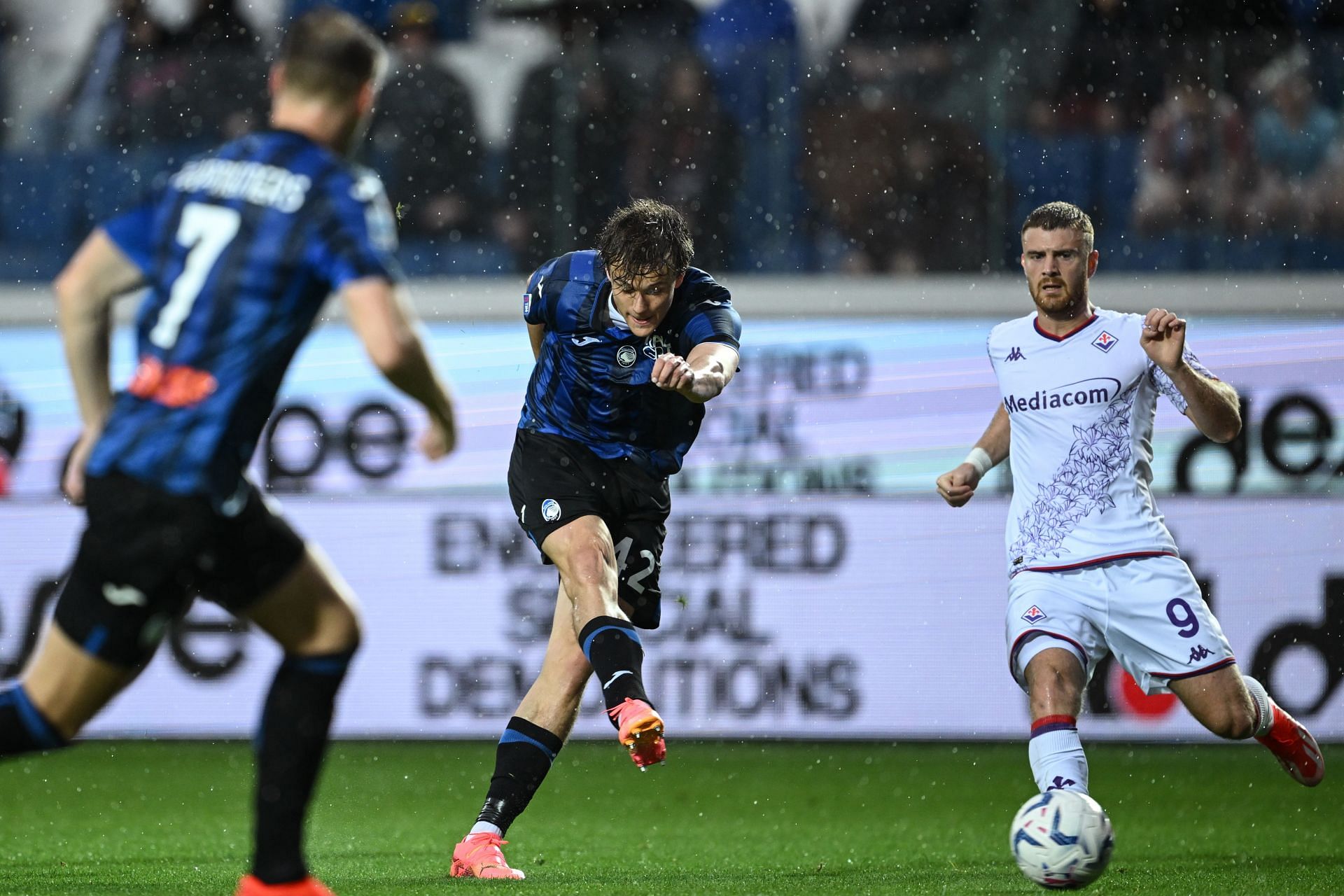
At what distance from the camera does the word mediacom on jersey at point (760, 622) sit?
850 centimetres

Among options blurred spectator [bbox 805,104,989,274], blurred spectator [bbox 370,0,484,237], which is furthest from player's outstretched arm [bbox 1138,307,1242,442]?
blurred spectator [bbox 370,0,484,237]

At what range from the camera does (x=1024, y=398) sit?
16.4ft

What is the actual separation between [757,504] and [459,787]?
86.4 inches

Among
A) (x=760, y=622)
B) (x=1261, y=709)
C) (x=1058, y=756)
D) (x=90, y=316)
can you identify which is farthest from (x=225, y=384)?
(x=760, y=622)

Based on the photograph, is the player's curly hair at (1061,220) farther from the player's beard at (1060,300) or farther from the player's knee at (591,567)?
the player's knee at (591,567)

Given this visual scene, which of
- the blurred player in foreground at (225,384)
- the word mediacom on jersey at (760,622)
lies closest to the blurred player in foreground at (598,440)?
the blurred player in foreground at (225,384)

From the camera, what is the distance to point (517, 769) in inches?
200

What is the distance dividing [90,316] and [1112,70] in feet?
25.2

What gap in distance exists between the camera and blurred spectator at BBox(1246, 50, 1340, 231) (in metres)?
9.59

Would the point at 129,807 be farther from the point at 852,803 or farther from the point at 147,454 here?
the point at 147,454

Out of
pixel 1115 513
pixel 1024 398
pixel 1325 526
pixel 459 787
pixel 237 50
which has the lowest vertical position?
pixel 459 787

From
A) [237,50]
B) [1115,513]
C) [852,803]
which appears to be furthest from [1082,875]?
[237,50]

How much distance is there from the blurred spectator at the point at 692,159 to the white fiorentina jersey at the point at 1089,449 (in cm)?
472

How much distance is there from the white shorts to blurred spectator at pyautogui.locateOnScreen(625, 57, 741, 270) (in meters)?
4.98
